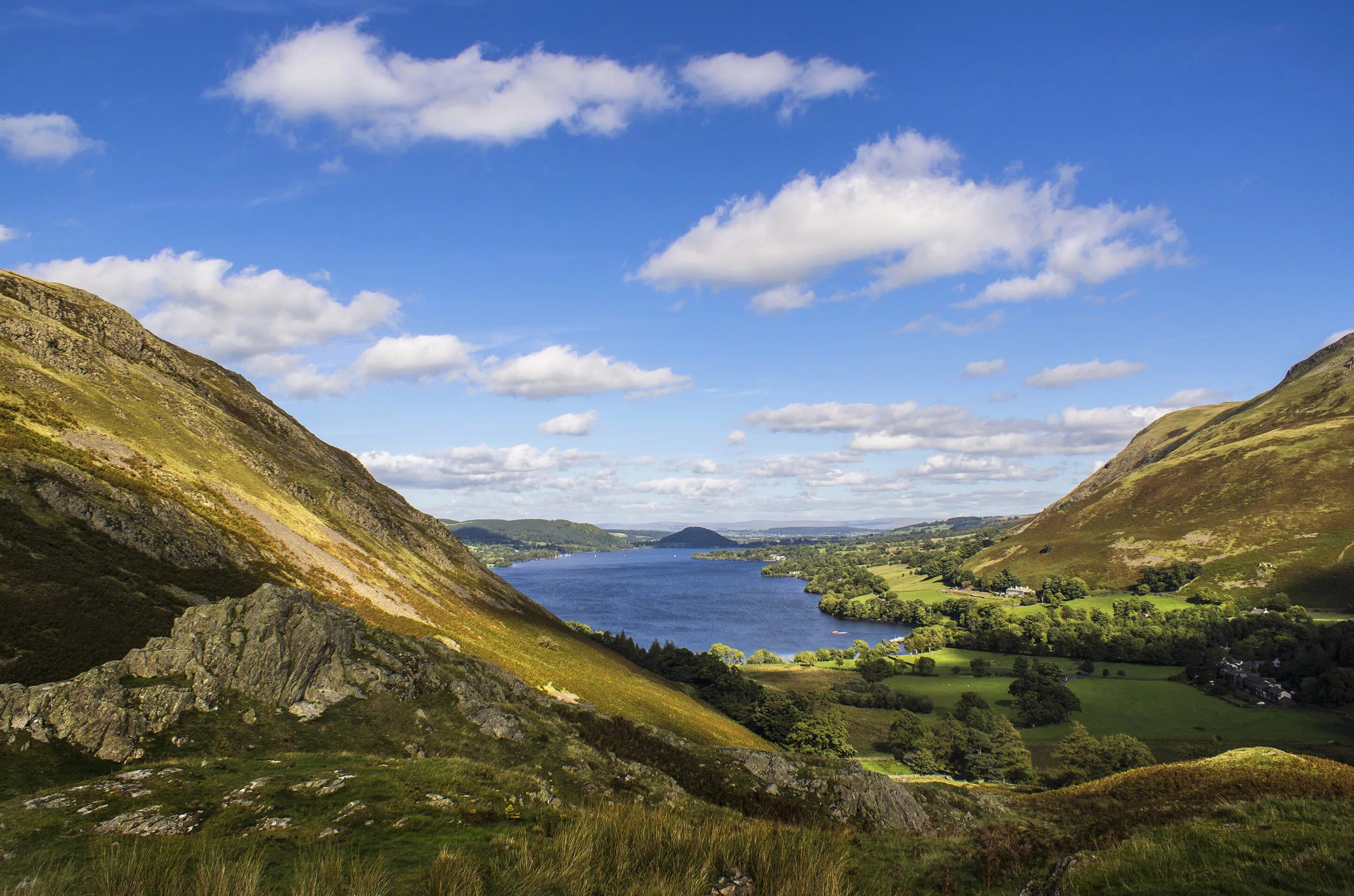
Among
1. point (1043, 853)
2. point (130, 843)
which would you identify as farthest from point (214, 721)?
point (1043, 853)

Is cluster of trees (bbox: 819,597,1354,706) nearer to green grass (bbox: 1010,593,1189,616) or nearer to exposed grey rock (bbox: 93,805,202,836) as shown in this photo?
green grass (bbox: 1010,593,1189,616)

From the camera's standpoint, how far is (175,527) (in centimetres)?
4331

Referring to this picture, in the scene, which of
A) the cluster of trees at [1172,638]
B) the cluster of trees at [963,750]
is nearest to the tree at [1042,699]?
the cluster of trees at [963,750]

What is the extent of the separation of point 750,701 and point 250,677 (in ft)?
247

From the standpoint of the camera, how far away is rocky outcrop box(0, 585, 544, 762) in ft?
57.9

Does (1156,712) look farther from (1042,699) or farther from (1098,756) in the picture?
(1098,756)

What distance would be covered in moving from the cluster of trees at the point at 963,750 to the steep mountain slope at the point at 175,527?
30.3 m

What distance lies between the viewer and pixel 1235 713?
10331 centimetres

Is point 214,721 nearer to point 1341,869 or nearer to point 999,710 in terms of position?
point 1341,869

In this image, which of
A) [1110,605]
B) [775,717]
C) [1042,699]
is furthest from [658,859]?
[1110,605]

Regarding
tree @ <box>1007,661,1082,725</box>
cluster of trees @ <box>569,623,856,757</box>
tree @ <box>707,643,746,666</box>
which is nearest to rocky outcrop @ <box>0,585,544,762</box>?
cluster of trees @ <box>569,623,856,757</box>

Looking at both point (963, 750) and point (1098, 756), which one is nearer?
point (1098, 756)

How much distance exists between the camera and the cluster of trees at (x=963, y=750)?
76750 millimetres

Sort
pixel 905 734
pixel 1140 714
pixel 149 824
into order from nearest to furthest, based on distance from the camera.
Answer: pixel 149 824 < pixel 905 734 < pixel 1140 714
